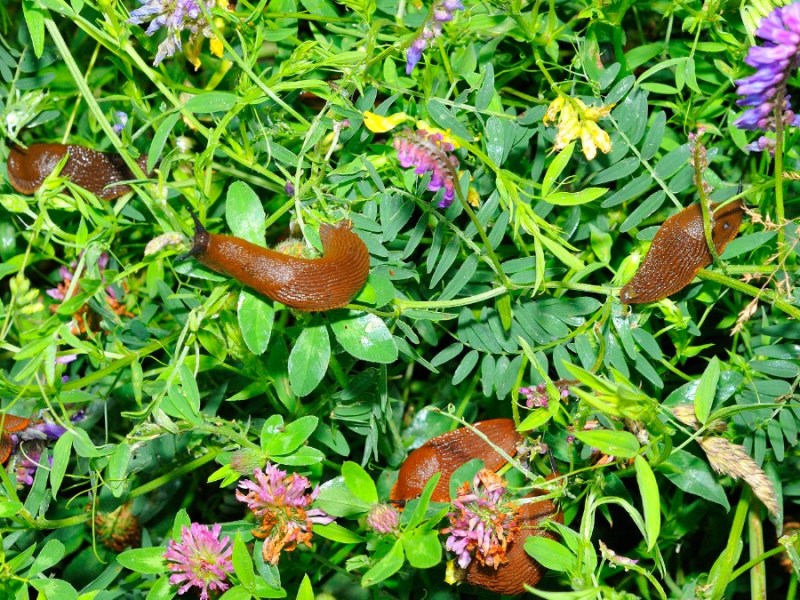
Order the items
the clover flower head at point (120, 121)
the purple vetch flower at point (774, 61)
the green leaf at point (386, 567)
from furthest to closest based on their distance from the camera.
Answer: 1. the clover flower head at point (120, 121)
2. the green leaf at point (386, 567)
3. the purple vetch flower at point (774, 61)

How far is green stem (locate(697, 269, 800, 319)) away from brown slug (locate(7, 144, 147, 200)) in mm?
1029

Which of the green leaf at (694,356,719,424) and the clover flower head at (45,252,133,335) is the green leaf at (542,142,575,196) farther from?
the clover flower head at (45,252,133,335)

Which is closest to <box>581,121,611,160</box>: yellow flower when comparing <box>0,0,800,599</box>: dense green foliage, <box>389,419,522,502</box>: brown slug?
<box>0,0,800,599</box>: dense green foliage

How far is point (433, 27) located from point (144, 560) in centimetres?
95

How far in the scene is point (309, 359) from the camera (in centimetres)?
124

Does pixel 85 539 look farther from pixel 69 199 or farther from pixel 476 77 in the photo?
pixel 476 77

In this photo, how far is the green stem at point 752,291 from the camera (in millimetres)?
1202

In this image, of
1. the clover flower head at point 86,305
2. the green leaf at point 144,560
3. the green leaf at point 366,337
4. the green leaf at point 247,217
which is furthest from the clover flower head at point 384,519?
the clover flower head at point 86,305

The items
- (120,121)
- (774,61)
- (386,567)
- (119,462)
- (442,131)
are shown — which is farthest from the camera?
(120,121)

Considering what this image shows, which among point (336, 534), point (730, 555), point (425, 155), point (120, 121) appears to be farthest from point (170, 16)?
point (730, 555)

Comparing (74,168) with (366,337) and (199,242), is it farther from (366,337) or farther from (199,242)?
(366,337)

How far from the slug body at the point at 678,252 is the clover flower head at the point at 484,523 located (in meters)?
0.37

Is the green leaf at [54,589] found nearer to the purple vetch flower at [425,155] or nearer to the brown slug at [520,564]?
the brown slug at [520,564]

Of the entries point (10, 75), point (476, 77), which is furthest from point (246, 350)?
point (10, 75)
